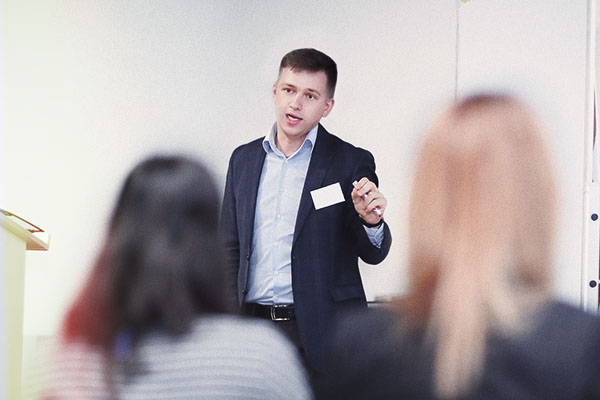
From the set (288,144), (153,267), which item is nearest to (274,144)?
(288,144)

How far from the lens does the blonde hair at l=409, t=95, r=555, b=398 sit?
1.01 metres

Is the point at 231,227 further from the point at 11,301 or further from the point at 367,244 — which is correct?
the point at 11,301

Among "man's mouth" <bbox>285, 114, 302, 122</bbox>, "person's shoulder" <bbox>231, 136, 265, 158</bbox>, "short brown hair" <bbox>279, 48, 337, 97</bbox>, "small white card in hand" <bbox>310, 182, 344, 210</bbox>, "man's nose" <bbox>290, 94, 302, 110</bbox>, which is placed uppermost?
"short brown hair" <bbox>279, 48, 337, 97</bbox>

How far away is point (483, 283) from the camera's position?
3.42ft

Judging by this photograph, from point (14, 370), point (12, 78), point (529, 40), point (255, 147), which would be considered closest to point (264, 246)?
point (255, 147)

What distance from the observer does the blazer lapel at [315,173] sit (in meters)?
2.51

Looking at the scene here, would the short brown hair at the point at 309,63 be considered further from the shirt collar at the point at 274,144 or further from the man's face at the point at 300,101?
the shirt collar at the point at 274,144

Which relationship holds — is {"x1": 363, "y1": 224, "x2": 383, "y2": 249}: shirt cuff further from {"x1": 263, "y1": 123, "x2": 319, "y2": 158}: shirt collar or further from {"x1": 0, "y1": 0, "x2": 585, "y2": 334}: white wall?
{"x1": 0, "y1": 0, "x2": 585, "y2": 334}: white wall

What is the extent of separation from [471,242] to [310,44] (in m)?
3.15

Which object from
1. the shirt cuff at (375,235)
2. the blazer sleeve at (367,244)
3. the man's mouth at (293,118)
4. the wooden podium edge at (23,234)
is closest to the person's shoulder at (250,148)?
the man's mouth at (293,118)

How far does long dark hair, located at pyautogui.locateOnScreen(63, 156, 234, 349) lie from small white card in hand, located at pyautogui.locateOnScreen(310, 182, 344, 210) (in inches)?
57.6

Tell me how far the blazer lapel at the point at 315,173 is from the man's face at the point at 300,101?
0.33ft

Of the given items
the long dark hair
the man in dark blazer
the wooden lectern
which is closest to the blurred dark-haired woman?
the long dark hair

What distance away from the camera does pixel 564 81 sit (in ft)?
9.77
